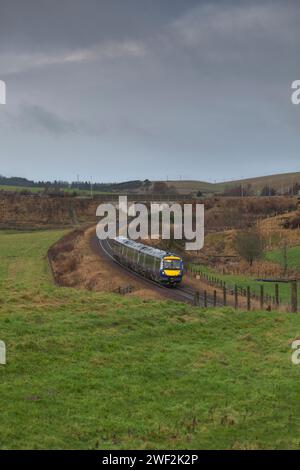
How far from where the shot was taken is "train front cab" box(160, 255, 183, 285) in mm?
→ 47875

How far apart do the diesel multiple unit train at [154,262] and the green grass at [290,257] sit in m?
18.8

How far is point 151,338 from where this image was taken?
23562 mm

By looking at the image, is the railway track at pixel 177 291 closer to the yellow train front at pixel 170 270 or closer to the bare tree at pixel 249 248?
the yellow train front at pixel 170 270

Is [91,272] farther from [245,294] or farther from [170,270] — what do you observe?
[245,294]

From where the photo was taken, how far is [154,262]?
5031 cm

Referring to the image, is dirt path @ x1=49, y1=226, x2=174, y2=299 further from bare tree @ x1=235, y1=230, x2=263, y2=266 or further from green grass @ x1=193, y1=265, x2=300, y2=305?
bare tree @ x1=235, y1=230, x2=263, y2=266

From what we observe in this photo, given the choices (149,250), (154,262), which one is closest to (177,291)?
(154,262)

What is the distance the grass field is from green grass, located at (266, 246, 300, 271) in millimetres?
37982

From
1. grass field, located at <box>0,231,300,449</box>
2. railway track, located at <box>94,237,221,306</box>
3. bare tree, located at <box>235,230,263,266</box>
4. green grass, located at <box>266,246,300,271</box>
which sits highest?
bare tree, located at <box>235,230,263,266</box>

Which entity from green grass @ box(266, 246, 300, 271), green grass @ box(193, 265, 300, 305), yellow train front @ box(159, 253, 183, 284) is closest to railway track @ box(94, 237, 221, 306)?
yellow train front @ box(159, 253, 183, 284)

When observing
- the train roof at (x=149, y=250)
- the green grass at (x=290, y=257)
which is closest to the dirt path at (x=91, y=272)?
the train roof at (x=149, y=250)

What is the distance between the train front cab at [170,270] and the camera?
4788 centimetres

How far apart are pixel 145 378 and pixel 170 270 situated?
98.7 feet

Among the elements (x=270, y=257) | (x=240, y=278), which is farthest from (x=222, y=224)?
(x=240, y=278)
